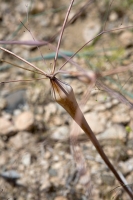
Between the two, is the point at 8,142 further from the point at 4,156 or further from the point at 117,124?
the point at 117,124

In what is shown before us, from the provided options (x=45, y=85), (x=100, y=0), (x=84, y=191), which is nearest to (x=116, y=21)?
(x=100, y=0)

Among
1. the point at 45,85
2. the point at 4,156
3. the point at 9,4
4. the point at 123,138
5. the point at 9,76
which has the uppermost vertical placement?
the point at 9,4

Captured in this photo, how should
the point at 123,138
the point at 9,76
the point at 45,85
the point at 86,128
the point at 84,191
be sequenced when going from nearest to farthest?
the point at 86,128 < the point at 84,191 < the point at 123,138 < the point at 45,85 < the point at 9,76

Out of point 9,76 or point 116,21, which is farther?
point 116,21

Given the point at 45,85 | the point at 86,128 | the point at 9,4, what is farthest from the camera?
the point at 9,4

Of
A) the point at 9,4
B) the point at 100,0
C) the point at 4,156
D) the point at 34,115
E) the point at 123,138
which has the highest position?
the point at 9,4

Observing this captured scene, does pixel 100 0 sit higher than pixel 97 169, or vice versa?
pixel 100 0

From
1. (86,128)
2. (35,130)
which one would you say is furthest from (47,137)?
(86,128)

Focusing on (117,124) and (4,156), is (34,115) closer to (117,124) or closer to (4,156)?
(4,156)

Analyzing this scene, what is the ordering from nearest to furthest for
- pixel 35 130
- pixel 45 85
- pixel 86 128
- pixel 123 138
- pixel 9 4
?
pixel 86 128 → pixel 123 138 → pixel 35 130 → pixel 45 85 → pixel 9 4
